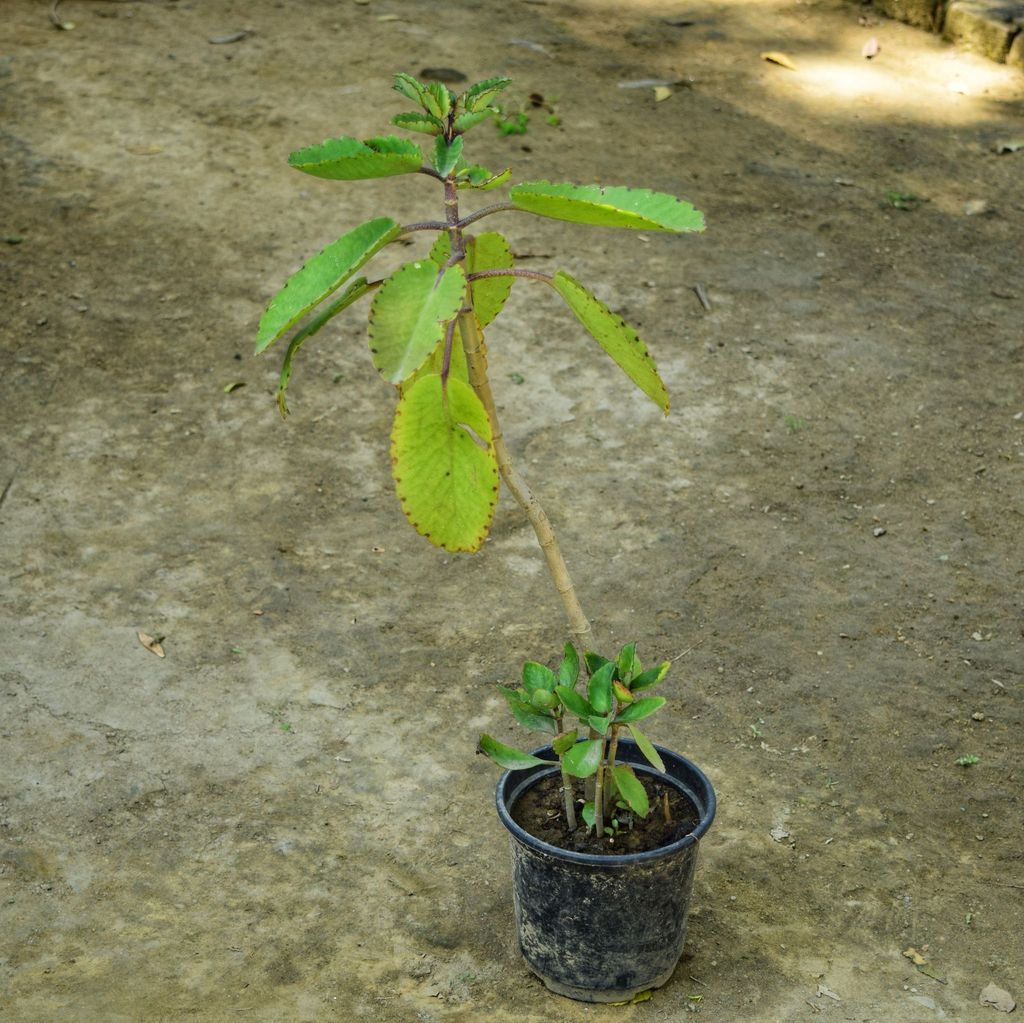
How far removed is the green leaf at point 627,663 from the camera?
7.03ft

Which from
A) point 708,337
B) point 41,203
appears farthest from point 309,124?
point 708,337

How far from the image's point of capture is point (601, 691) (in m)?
2.10

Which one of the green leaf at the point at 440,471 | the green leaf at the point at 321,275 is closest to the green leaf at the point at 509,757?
the green leaf at the point at 440,471

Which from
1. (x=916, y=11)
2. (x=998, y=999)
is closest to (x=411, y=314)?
(x=998, y=999)

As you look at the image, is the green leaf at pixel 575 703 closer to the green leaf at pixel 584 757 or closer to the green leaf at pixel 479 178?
the green leaf at pixel 584 757

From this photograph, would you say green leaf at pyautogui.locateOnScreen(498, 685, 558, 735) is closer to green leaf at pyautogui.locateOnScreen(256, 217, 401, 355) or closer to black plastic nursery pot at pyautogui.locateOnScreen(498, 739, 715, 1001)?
black plastic nursery pot at pyautogui.locateOnScreen(498, 739, 715, 1001)

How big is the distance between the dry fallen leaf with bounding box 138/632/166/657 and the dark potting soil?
1208 mm

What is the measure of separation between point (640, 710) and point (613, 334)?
0.61 m

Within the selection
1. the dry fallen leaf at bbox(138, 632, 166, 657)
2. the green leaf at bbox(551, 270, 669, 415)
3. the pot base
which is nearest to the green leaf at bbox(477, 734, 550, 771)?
the pot base

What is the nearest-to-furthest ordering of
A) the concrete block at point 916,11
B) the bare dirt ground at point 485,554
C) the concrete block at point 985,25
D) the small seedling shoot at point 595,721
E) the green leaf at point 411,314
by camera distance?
the green leaf at point 411,314, the small seedling shoot at point 595,721, the bare dirt ground at point 485,554, the concrete block at point 985,25, the concrete block at point 916,11

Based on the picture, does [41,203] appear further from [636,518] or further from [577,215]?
[577,215]

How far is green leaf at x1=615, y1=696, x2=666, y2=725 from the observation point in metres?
2.06

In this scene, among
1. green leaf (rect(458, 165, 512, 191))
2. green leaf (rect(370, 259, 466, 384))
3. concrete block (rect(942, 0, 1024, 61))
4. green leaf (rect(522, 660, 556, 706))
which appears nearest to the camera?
green leaf (rect(370, 259, 466, 384))

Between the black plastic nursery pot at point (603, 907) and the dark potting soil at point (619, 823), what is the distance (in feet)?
0.07
